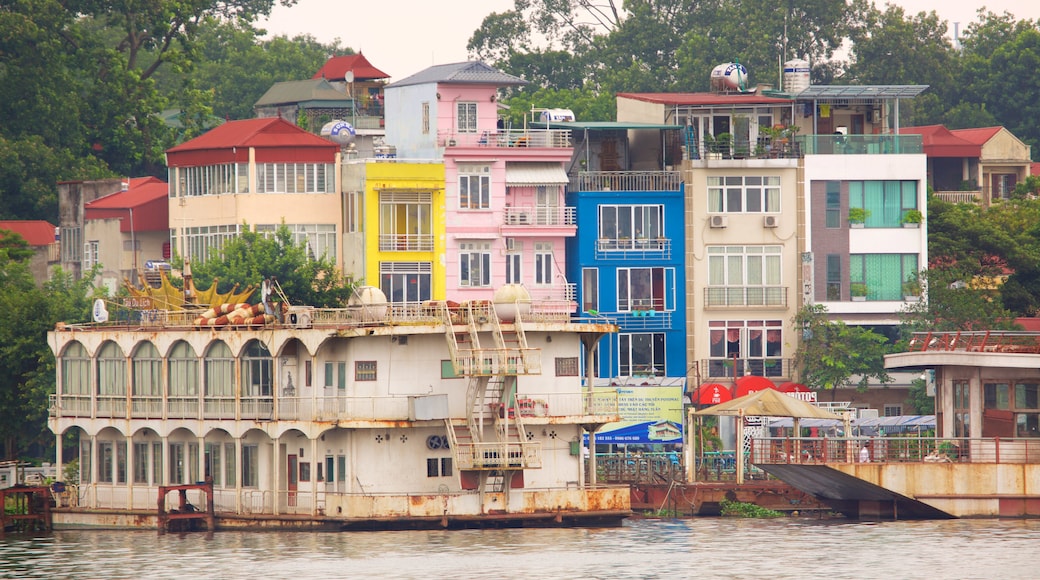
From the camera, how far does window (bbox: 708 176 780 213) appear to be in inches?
3435

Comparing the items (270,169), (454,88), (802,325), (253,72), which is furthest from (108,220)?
(253,72)

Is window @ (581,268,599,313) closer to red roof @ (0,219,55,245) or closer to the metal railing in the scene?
the metal railing

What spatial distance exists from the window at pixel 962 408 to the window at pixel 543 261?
21.9 m

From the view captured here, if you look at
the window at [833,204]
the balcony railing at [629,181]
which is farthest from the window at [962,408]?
the balcony railing at [629,181]

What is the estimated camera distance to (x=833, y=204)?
Answer: 8769cm

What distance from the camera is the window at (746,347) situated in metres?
86.2

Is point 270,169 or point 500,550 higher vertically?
point 270,169

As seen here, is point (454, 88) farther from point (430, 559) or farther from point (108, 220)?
point (430, 559)

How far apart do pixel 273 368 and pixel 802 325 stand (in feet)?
81.0

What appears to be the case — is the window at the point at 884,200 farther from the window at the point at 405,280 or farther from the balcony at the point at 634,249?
the window at the point at 405,280

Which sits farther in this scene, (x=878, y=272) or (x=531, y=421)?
(x=878, y=272)

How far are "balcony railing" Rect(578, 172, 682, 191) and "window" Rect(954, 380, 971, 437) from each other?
70.4 ft

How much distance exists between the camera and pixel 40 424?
258ft

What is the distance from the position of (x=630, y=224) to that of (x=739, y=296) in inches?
186
